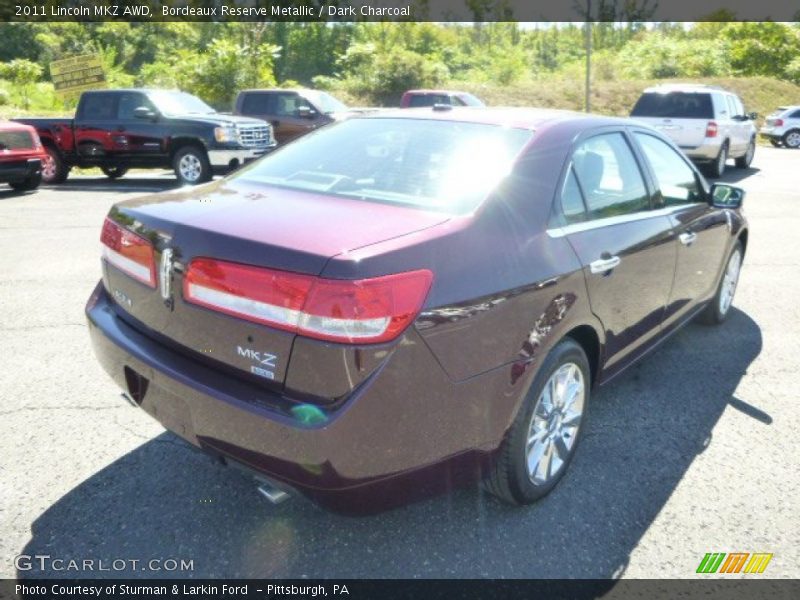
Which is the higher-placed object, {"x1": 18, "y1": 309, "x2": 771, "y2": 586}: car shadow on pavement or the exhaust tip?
the exhaust tip

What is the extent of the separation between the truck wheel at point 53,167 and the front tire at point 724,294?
1304 cm

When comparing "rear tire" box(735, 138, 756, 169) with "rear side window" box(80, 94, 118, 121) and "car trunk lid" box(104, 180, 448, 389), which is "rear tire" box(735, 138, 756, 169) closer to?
"rear side window" box(80, 94, 118, 121)

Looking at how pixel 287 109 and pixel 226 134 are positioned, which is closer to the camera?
pixel 226 134

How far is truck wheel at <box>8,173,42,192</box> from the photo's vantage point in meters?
12.5

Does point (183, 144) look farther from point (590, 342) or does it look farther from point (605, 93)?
point (605, 93)

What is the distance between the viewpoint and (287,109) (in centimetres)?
1598

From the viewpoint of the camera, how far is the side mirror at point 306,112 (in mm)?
15750

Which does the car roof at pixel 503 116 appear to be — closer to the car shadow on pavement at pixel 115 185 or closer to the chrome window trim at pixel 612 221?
the chrome window trim at pixel 612 221

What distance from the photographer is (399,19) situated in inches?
2203

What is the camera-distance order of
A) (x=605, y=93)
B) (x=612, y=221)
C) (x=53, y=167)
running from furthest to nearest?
(x=605, y=93)
(x=53, y=167)
(x=612, y=221)

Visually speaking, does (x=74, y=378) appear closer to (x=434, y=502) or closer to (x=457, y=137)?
(x=434, y=502)

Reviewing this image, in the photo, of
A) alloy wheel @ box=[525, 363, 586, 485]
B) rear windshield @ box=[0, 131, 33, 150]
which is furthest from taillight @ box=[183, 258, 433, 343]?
rear windshield @ box=[0, 131, 33, 150]

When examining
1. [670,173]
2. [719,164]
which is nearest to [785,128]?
[719,164]

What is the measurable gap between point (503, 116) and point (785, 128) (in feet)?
86.6
